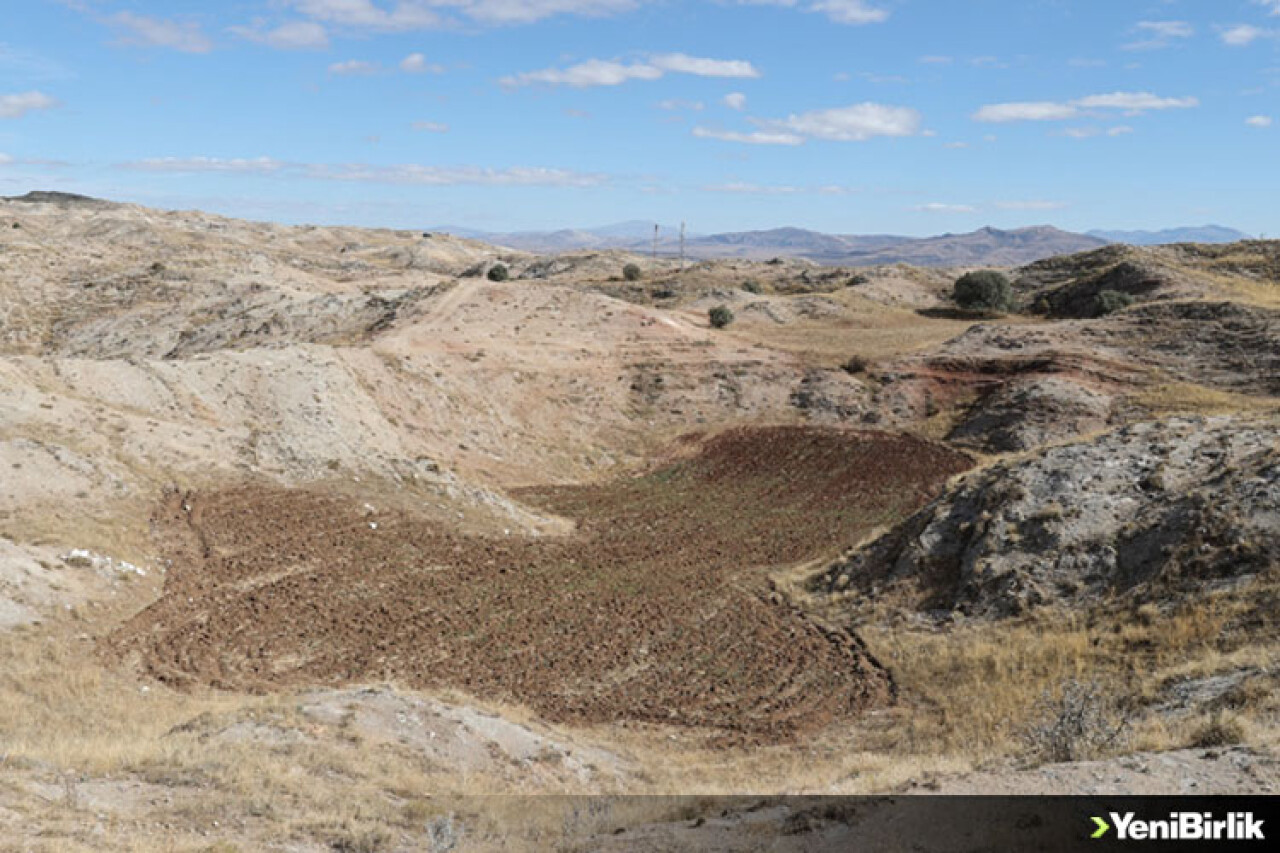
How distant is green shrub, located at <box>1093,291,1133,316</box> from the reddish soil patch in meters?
38.0

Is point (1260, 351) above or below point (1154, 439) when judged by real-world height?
above

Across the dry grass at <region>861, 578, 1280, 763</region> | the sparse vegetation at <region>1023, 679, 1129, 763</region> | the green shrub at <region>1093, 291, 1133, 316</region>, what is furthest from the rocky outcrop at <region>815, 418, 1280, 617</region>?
the green shrub at <region>1093, 291, 1133, 316</region>

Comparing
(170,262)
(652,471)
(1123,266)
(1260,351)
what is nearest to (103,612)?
(652,471)

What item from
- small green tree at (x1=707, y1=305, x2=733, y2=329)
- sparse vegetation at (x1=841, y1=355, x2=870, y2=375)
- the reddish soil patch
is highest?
small green tree at (x1=707, y1=305, x2=733, y2=329)

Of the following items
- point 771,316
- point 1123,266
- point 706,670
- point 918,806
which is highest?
point 1123,266

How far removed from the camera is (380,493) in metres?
30.7

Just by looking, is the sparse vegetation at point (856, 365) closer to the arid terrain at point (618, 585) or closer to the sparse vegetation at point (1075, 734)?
the arid terrain at point (618, 585)

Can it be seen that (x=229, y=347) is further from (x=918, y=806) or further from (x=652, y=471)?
(x=918, y=806)

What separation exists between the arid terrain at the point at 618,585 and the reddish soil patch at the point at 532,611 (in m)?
0.14

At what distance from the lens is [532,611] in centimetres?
2336

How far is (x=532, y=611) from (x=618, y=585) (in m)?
3.22

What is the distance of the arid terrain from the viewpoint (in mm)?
11945

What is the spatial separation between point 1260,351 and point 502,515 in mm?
38385

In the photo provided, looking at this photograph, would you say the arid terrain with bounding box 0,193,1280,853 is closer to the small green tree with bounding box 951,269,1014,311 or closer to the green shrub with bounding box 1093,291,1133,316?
the green shrub with bounding box 1093,291,1133,316
